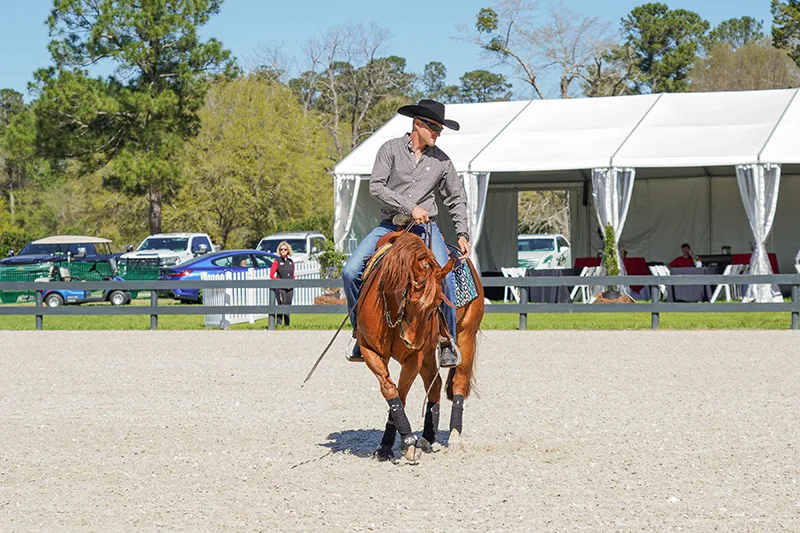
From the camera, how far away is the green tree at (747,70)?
6322 cm

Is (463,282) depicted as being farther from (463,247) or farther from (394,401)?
(394,401)

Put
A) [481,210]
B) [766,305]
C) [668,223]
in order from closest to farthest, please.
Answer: [766,305] → [481,210] → [668,223]

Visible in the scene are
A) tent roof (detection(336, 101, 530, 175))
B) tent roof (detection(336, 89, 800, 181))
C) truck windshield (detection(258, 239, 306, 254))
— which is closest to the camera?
tent roof (detection(336, 89, 800, 181))

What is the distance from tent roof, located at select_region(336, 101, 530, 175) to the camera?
86.5 ft

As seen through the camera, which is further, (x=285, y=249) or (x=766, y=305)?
(x=285, y=249)

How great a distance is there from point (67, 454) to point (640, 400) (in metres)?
5.47

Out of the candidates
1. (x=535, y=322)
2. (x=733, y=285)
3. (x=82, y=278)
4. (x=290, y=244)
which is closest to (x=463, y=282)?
(x=535, y=322)

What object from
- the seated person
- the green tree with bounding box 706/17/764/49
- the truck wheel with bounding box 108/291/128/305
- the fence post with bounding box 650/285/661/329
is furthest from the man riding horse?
the green tree with bounding box 706/17/764/49

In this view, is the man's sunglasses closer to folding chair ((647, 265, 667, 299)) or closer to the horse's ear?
the horse's ear

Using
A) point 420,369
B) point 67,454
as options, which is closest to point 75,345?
point 67,454

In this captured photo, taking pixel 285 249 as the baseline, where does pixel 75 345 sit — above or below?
below

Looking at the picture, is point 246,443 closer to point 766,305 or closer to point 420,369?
point 420,369

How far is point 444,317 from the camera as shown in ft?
25.8

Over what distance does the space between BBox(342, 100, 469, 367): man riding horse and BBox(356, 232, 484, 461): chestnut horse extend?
0.53ft
